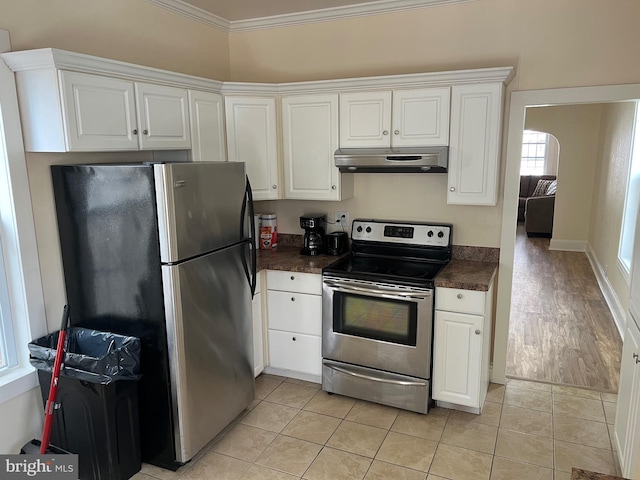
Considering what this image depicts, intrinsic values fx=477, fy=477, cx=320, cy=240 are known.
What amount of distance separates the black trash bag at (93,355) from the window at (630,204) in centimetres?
442

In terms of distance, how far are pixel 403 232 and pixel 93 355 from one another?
2.19m

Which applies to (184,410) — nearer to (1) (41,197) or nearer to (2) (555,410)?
(1) (41,197)

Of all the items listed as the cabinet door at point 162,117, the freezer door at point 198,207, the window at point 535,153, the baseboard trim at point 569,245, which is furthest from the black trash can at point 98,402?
the window at point 535,153

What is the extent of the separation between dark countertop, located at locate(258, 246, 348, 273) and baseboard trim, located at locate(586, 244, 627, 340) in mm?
2377

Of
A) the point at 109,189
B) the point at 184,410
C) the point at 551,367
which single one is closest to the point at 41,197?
the point at 109,189

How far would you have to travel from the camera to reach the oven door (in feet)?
9.91

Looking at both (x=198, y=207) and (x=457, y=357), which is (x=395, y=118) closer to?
(x=198, y=207)

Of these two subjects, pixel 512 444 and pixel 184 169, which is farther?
pixel 512 444

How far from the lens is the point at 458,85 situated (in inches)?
118

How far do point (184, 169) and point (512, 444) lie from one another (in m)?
2.42

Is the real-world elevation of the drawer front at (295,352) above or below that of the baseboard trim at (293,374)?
above

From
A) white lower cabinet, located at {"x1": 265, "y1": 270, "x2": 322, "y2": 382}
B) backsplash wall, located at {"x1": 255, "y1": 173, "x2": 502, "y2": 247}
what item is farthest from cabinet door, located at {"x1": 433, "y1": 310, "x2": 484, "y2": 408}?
white lower cabinet, located at {"x1": 265, "y1": 270, "x2": 322, "y2": 382}

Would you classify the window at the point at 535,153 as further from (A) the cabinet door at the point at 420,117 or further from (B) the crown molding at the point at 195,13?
(B) the crown molding at the point at 195,13

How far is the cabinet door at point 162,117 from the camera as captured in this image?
266 cm
